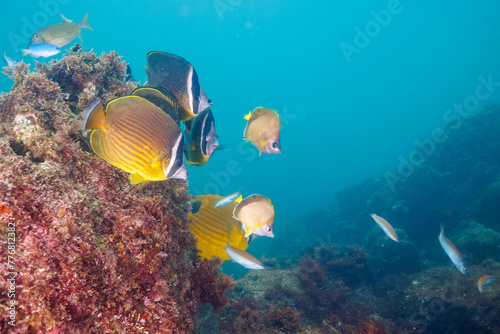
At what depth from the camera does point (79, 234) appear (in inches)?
55.1

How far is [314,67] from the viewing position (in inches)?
5394

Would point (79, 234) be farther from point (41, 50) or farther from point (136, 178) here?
point (41, 50)

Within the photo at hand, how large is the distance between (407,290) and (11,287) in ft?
29.3

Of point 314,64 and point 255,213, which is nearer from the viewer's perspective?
point 255,213

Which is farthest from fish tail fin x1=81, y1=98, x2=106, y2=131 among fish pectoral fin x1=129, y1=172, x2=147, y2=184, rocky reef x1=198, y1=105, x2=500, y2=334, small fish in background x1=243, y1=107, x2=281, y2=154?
rocky reef x1=198, y1=105, x2=500, y2=334

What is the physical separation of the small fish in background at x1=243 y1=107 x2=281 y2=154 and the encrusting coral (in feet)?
3.72

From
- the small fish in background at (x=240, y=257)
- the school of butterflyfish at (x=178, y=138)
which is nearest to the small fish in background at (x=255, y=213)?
the school of butterflyfish at (x=178, y=138)

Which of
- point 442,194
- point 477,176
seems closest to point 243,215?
point 442,194

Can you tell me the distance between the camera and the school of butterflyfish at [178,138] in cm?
149

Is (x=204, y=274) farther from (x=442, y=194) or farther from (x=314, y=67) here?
(x=314, y=67)

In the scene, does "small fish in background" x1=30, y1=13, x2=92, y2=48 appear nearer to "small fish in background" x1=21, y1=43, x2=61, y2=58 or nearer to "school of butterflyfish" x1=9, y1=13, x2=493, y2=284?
"small fish in background" x1=21, y1=43, x2=61, y2=58

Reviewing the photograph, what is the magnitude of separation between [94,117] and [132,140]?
274 millimetres

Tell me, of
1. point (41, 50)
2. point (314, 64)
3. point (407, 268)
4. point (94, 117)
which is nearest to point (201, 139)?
point (94, 117)

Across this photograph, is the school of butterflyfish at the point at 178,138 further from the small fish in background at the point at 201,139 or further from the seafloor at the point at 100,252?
the seafloor at the point at 100,252
